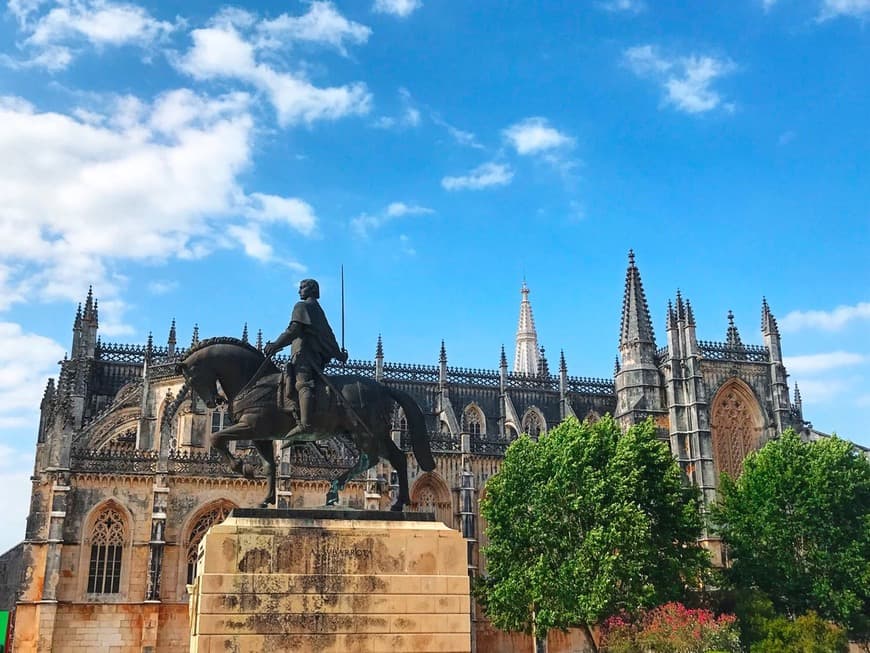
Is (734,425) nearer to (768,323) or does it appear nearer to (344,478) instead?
(768,323)

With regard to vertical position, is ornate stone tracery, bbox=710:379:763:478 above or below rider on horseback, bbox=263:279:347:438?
above

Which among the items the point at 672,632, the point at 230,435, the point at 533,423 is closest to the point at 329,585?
the point at 230,435

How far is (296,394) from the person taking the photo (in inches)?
490

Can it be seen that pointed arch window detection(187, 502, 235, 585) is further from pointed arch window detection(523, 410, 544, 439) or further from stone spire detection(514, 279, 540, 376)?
stone spire detection(514, 279, 540, 376)

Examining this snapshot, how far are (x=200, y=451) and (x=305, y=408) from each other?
31.3 meters

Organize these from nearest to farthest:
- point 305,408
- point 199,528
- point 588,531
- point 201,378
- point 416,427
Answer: point 305,408 < point 201,378 < point 416,427 < point 588,531 < point 199,528

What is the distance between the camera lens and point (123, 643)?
35.7 m

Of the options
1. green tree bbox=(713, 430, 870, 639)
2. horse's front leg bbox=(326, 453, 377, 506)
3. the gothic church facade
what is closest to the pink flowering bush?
green tree bbox=(713, 430, 870, 639)

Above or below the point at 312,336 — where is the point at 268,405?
below

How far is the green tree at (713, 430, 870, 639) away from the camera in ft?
113

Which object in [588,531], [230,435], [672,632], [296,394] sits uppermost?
[588,531]

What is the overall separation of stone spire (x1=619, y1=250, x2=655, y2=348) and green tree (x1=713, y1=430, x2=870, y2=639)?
48.9 ft

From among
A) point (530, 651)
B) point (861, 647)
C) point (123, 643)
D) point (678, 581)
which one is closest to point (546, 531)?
point (678, 581)

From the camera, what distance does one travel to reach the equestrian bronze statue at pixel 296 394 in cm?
1241
